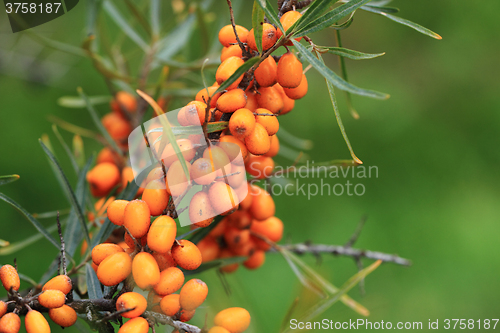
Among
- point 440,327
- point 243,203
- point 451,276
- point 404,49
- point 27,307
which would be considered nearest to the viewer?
point 27,307

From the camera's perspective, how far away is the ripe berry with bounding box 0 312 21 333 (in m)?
0.21

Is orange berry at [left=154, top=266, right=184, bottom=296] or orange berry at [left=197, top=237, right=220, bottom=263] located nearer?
orange berry at [left=154, top=266, right=184, bottom=296]

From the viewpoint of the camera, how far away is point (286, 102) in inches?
11.5

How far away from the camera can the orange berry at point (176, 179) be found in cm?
24

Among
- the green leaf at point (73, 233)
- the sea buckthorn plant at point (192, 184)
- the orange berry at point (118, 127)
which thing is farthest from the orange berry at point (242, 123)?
the orange berry at point (118, 127)

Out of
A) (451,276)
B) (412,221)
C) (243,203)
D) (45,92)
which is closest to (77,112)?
(45,92)

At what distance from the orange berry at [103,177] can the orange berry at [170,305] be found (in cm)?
24

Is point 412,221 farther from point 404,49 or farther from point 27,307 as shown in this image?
point 27,307

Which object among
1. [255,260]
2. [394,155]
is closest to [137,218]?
[255,260]

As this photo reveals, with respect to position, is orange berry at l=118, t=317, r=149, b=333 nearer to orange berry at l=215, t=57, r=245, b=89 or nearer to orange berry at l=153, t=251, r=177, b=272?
orange berry at l=153, t=251, r=177, b=272

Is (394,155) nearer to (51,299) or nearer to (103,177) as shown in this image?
(103,177)

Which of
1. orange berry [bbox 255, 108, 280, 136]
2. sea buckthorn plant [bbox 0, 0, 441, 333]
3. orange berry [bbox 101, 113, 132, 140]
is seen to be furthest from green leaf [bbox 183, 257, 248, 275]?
orange berry [bbox 101, 113, 132, 140]

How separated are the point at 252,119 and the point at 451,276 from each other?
0.86 meters

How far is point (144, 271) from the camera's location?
0.22 m
